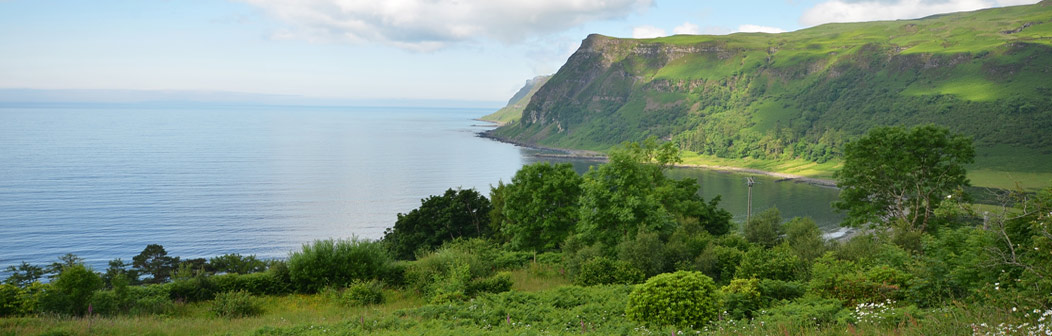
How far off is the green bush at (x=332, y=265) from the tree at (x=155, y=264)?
24.8 metres

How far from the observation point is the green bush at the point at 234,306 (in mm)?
17188

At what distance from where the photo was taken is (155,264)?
41.4 metres

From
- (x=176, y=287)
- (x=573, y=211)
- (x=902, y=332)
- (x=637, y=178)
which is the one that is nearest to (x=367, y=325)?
(x=176, y=287)

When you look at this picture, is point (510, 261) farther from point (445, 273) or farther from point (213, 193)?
point (213, 193)

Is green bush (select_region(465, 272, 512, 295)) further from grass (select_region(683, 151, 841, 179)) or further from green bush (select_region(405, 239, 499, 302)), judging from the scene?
grass (select_region(683, 151, 841, 179))

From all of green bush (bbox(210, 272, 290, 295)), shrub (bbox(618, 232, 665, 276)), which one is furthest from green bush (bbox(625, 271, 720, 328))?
green bush (bbox(210, 272, 290, 295))

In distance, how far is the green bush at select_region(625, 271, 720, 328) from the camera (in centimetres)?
1269

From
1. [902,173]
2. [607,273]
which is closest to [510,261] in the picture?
[607,273]

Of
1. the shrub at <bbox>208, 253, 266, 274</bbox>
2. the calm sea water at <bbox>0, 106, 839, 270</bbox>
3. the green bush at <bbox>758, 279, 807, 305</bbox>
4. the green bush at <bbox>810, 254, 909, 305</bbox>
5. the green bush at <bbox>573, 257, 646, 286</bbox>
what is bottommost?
the calm sea water at <bbox>0, 106, 839, 270</bbox>

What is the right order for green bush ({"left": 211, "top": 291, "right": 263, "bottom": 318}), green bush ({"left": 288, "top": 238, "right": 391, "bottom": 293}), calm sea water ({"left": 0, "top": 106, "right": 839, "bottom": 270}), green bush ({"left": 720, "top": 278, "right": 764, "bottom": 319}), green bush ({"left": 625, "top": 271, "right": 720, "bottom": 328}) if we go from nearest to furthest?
green bush ({"left": 625, "top": 271, "right": 720, "bottom": 328}) → green bush ({"left": 720, "top": 278, "right": 764, "bottom": 319}) → green bush ({"left": 211, "top": 291, "right": 263, "bottom": 318}) → green bush ({"left": 288, "top": 238, "right": 391, "bottom": 293}) → calm sea water ({"left": 0, "top": 106, "right": 839, "bottom": 270})

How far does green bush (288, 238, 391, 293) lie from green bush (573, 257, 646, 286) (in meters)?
7.88

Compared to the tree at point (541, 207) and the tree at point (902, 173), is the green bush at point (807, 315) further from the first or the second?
the tree at point (902, 173)

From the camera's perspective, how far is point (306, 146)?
196 metres

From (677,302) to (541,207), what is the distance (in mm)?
26210
